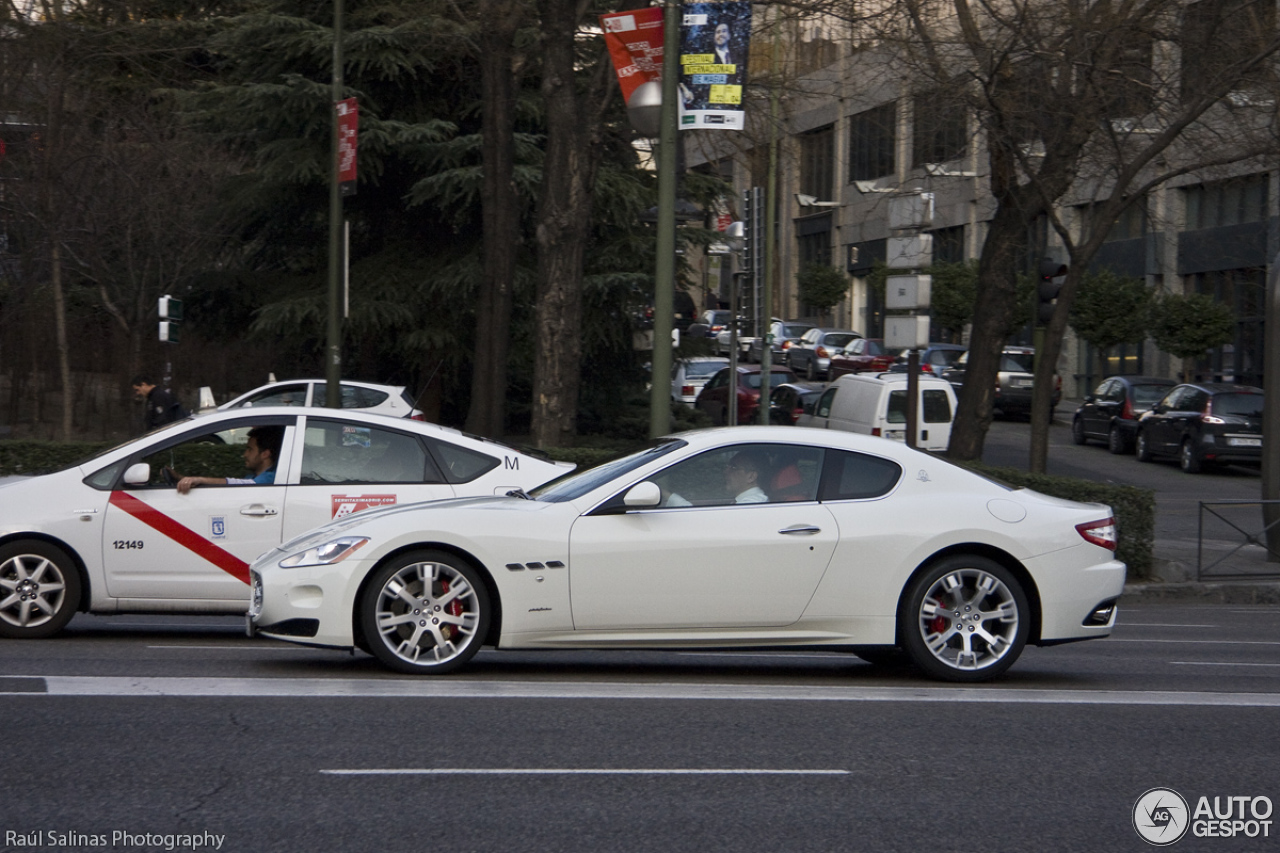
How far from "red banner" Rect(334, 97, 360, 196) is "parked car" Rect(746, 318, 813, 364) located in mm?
31361

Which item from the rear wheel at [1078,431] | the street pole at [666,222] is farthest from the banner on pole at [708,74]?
the rear wheel at [1078,431]

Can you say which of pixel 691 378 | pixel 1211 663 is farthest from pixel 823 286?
pixel 1211 663

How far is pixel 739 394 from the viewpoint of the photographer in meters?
35.1

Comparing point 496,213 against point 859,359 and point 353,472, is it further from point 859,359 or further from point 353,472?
point 859,359

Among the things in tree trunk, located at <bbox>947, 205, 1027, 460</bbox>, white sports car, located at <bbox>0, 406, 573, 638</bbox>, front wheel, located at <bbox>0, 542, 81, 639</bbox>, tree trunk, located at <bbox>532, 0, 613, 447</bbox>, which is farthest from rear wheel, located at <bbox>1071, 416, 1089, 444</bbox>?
front wheel, located at <bbox>0, 542, 81, 639</bbox>

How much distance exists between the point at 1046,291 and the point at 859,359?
3064cm

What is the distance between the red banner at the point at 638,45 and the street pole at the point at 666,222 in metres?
0.60

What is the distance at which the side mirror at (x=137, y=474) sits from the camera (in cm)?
967

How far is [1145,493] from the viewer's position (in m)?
17.1

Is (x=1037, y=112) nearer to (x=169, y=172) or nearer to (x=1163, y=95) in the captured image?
(x=1163, y=95)

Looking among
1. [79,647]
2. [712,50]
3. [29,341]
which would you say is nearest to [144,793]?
[79,647]

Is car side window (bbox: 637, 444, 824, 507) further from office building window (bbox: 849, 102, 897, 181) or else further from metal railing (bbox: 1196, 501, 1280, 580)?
office building window (bbox: 849, 102, 897, 181)

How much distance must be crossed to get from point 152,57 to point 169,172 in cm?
946

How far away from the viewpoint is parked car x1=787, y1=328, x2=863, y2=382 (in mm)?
51438
